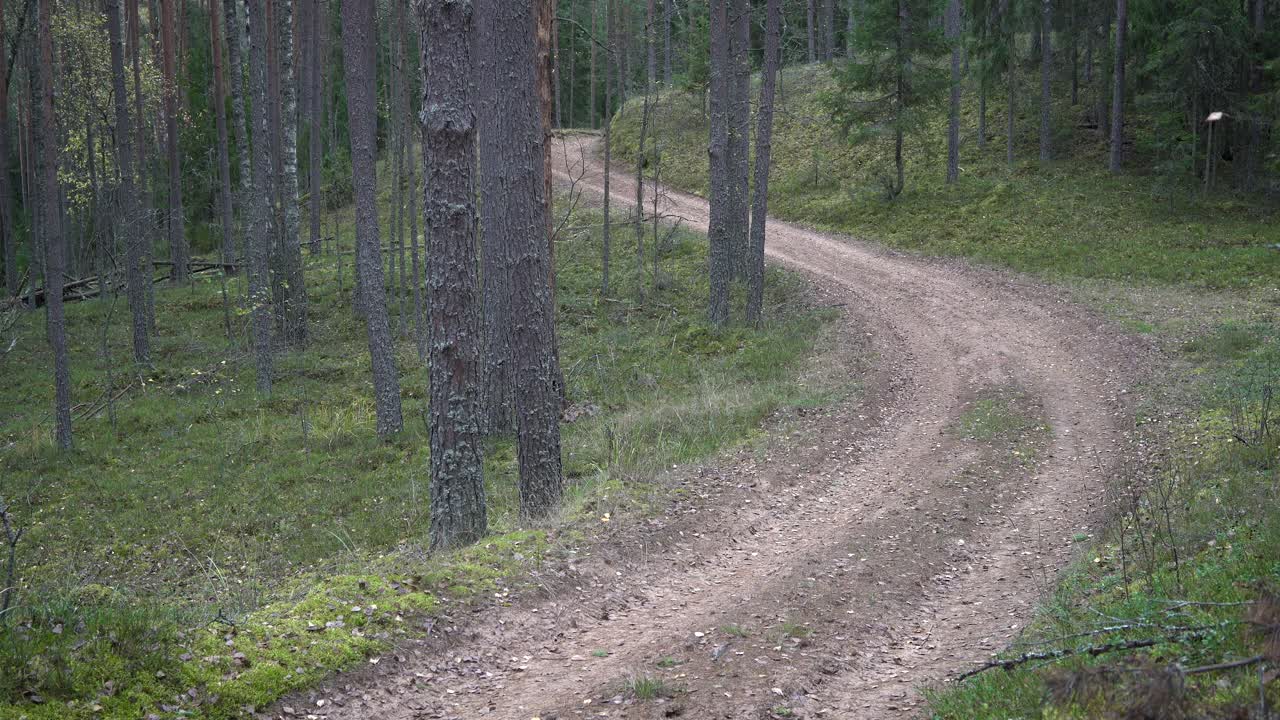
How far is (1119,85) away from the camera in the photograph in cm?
2675

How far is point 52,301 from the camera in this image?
16344mm

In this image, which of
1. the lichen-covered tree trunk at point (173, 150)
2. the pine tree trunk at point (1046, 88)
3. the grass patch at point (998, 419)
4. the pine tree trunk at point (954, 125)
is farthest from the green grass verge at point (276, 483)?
the pine tree trunk at point (1046, 88)

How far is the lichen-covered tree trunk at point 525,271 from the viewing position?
29.7ft

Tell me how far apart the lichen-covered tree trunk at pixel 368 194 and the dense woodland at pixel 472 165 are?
62 millimetres

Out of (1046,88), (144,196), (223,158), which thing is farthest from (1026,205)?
(144,196)

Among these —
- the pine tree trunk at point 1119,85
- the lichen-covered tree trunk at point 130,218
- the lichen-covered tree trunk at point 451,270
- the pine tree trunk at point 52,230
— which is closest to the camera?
Answer: the lichen-covered tree trunk at point 451,270

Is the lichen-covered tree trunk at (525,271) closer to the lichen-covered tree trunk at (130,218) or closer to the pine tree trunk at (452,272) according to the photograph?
the pine tree trunk at (452,272)

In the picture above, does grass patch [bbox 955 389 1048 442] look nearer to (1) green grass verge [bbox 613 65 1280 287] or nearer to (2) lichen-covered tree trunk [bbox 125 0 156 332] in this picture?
(1) green grass verge [bbox 613 65 1280 287]

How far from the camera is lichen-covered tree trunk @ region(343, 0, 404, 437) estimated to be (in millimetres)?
13992

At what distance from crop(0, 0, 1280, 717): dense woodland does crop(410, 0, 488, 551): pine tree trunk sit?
22 mm

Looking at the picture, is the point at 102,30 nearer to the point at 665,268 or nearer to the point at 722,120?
the point at 665,268

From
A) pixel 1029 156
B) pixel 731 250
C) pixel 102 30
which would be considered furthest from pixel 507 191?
pixel 102 30

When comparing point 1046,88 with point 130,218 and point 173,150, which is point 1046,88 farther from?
point 173,150

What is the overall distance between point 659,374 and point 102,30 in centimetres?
2748
